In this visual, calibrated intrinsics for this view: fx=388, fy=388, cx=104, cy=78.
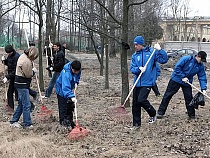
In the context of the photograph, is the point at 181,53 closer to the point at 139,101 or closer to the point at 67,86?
the point at 139,101

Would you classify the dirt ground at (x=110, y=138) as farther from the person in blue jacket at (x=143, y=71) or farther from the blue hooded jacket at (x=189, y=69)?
the blue hooded jacket at (x=189, y=69)

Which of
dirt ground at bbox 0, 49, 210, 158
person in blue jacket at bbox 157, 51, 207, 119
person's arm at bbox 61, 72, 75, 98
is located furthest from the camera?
person in blue jacket at bbox 157, 51, 207, 119

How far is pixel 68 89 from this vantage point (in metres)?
6.71

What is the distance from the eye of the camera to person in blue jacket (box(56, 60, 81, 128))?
668 cm

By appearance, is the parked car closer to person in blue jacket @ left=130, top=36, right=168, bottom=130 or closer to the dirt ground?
the dirt ground

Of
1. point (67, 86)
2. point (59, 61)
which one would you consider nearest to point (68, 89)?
point (67, 86)

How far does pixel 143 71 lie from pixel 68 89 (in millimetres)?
1386

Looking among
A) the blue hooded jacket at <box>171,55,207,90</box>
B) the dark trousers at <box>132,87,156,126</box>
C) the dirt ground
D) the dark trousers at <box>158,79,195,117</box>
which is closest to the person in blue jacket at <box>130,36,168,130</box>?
the dark trousers at <box>132,87,156,126</box>

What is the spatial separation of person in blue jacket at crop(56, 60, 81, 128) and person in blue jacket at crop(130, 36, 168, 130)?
110 centimetres

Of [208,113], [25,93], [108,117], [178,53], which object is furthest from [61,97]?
[178,53]

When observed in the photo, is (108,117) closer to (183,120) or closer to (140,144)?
(183,120)

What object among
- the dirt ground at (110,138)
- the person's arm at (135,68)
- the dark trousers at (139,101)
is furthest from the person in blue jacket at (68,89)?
the dark trousers at (139,101)

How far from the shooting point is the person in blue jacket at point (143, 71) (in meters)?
7.05

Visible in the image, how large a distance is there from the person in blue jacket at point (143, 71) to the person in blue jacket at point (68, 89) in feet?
3.61
